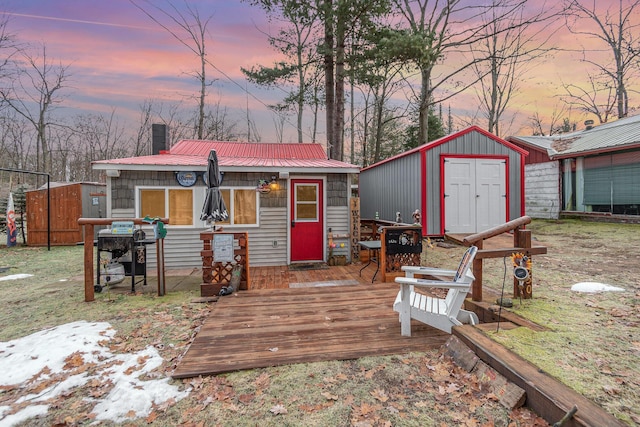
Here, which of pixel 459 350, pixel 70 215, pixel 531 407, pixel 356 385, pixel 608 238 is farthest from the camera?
pixel 70 215

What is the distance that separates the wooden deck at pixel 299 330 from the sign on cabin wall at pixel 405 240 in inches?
30.7

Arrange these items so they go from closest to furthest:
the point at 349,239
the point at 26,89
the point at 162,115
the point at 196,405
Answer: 1. the point at 196,405
2. the point at 349,239
3. the point at 26,89
4. the point at 162,115

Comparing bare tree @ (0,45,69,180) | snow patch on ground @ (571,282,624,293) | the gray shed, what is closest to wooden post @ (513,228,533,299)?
snow patch on ground @ (571,282,624,293)

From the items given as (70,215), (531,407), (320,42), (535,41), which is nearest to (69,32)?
(70,215)

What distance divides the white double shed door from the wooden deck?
460 cm

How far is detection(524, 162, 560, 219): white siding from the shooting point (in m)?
11.6

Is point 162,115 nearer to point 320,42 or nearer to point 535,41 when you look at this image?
point 320,42

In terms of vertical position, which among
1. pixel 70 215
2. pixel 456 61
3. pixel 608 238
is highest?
pixel 456 61

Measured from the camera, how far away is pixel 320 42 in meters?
10.8

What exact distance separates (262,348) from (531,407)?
88.2 inches

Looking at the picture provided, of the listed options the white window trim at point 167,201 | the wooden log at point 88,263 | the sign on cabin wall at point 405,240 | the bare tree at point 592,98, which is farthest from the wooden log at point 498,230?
the bare tree at point 592,98

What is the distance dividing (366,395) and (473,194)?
314 inches

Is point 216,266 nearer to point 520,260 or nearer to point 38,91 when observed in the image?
point 520,260

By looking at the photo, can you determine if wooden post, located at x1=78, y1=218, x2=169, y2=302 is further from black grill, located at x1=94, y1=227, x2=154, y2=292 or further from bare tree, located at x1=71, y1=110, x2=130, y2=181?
bare tree, located at x1=71, y1=110, x2=130, y2=181
